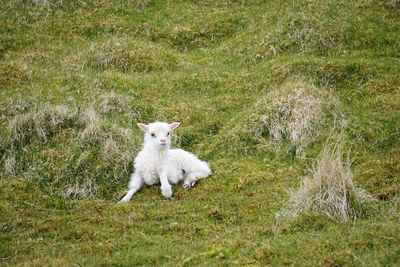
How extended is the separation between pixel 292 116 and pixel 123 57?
28.3ft

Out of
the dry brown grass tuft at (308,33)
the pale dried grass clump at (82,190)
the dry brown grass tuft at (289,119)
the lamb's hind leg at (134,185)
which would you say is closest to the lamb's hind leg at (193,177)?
the lamb's hind leg at (134,185)

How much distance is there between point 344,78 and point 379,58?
227 cm

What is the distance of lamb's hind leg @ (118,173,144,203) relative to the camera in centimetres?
1499

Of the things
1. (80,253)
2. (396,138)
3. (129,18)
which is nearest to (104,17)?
(129,18)

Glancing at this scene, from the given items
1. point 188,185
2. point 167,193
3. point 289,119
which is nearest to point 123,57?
point 289,119

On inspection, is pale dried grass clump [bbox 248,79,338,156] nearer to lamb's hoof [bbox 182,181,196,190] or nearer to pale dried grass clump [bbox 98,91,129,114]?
lamb's hoof [bbox 182,181,196,190]

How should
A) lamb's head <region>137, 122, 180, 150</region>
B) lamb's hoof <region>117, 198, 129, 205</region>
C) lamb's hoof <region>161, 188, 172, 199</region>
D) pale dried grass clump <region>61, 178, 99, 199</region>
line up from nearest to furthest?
1. lamb's hoof <region>117, 198, 129, 205</region>
2. lamb's hoof <region>161, 188, 172, 199</region>
3. pale dried grass clump <region>61, 178, 99, 199</region>
4. lamb's head <region>137, 122, 180, 150</region>

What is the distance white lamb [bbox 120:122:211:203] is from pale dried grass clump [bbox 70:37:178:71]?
7.49 m

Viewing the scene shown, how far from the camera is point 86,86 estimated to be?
20.6 metres

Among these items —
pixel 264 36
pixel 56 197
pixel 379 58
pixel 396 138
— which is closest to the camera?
pixel 56 197

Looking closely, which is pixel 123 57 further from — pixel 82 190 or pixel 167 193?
pixel 167 193

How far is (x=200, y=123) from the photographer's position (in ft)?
62.2

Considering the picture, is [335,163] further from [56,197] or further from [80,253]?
[56,197]

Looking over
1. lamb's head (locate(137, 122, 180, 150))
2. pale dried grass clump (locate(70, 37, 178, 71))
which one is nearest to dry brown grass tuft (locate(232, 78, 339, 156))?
lamb's head (locate(137, 122, 180, 150))
